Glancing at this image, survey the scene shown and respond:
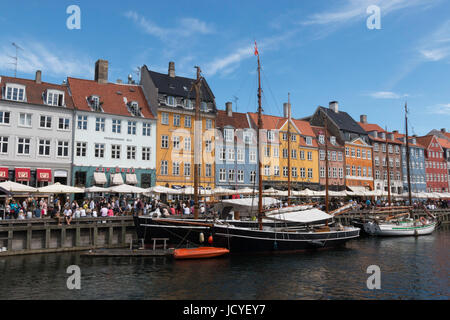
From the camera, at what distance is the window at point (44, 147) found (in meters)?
39.6

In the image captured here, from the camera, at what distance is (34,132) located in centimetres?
3941

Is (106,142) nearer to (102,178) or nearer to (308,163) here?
(102,178)

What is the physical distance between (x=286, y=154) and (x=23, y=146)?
35431mm

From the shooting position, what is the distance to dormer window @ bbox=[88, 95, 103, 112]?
142ft

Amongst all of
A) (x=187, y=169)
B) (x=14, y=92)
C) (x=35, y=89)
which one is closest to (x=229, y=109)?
(x=187, y=169)

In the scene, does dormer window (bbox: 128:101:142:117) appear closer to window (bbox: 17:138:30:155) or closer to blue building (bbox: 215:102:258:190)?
blue building (bbox: 215:102:258:190)

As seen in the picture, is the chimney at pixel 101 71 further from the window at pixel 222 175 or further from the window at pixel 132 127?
the window at pixel 222 175

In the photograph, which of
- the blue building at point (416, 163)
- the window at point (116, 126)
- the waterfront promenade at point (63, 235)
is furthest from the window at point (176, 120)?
the blue building at point (416, 163)

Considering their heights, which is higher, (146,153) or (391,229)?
(146,153)

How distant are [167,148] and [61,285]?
3110 cm

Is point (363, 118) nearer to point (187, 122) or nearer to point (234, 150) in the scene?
point (234, 150)

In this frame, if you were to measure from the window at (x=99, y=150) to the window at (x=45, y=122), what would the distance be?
17.0 feet

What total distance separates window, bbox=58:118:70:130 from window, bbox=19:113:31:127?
9.49ft

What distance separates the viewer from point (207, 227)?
25766 millimetres
